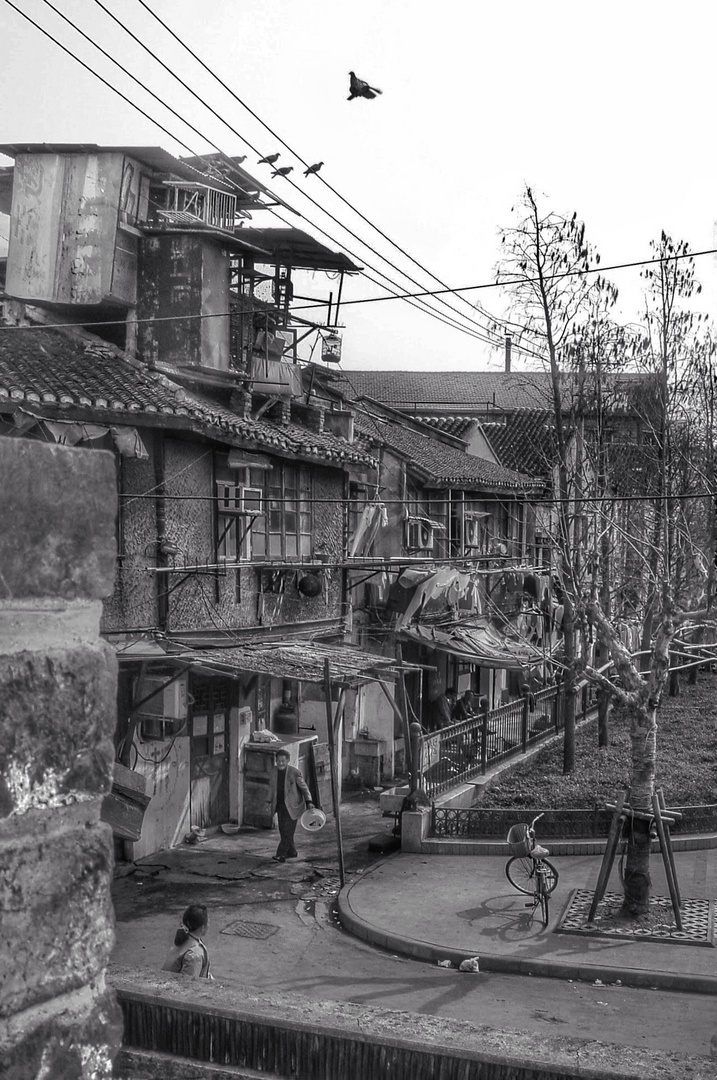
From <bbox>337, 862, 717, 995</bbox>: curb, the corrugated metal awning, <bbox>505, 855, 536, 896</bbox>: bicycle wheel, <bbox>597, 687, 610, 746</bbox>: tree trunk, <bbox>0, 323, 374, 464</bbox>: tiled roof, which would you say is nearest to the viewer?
<bbox>337, 862, 717, 995</bbox>: curb

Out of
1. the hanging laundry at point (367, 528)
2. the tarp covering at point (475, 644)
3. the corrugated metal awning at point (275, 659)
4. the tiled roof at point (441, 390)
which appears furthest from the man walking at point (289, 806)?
the tiled roof at point (441, 390)

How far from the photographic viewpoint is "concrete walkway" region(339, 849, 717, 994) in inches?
462

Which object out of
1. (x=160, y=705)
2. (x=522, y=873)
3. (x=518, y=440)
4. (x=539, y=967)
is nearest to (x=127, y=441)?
(x=160, y=705)

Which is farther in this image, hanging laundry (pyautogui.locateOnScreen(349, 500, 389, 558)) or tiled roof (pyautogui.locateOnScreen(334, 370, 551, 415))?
tiled roof (pyautogui.locateOnScreen(334, 370, 551, 415))

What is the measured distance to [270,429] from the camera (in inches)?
806

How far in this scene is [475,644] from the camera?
81.6 feet

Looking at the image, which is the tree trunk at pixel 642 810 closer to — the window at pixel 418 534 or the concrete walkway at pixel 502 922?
the concrete walkway at pixel 502 922

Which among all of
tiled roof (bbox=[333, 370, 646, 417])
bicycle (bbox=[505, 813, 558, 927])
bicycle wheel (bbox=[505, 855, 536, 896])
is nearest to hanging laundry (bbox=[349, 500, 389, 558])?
bicycle wheel (bbox=[505, 855, 536, 896])

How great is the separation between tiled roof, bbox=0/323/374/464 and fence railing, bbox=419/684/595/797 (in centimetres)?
594

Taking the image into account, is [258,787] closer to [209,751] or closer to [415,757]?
[209,751]

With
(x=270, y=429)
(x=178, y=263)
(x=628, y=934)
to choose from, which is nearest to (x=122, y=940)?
(x=628, y=934)

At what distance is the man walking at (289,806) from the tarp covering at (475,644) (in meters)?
7.17

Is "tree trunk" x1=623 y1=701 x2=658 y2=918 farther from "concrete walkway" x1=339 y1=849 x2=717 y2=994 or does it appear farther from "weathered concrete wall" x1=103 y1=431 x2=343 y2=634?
"weathered concrete wall" x1=103 y1=431 x2=343 y2=634

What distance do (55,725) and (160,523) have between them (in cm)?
1613
